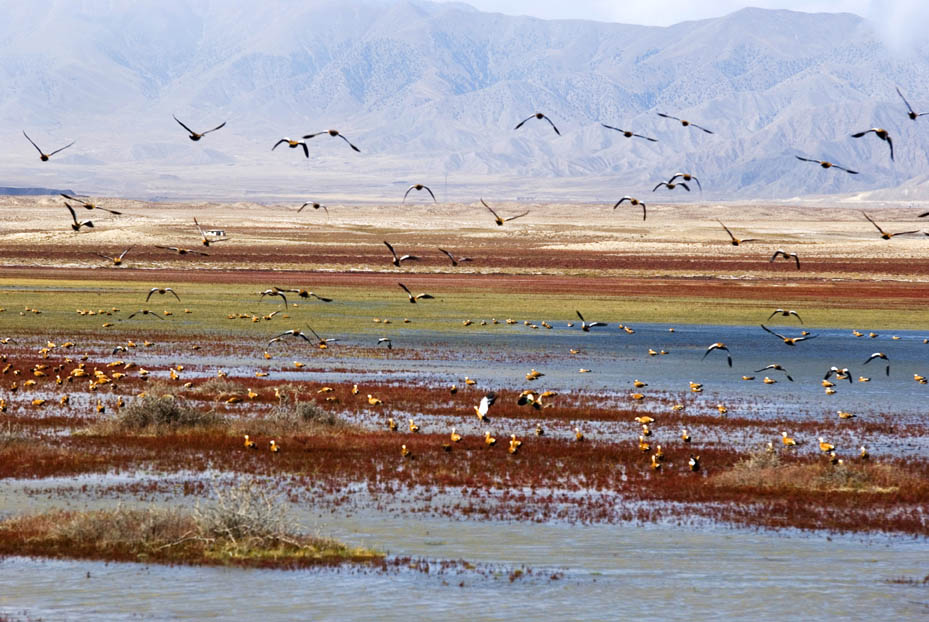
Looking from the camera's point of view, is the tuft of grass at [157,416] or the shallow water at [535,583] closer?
the shallow water at [535,583]

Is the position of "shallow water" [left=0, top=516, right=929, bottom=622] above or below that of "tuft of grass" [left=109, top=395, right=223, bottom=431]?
below

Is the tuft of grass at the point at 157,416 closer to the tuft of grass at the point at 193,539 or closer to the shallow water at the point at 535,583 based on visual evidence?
the tuft of grass at the point at 193,539

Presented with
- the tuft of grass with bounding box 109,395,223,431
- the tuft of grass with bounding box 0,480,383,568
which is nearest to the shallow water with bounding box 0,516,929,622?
the tuft of grass with bounding box 0,480,383,568

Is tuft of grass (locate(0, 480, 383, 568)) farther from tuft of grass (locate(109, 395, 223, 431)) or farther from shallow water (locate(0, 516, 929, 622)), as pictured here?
tuft of grass (locate(109, 395, 223, 431))

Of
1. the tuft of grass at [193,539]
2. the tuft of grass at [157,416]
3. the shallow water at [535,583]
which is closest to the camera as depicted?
the shallow water at [535,583]

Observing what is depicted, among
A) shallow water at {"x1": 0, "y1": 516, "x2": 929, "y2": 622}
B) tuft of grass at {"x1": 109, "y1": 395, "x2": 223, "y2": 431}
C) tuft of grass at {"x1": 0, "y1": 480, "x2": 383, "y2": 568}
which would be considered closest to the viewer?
shallow water at {"x1": 0, "y1": 516, "x2": 929, "y2": 622}

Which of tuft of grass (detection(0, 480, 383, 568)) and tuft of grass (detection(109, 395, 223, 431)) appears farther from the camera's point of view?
tuft of grass (detection(109, 395, 223, 431))

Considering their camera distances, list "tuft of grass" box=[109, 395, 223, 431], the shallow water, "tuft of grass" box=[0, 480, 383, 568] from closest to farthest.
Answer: the shallow water < "tuft of grass" box=[0, 480, 383, 568] < "tuft of grass" box=[109, 395, 223, 431]

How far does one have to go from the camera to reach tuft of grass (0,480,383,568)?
1734 cm

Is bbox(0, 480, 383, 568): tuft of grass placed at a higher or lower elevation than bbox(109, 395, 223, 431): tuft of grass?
lower

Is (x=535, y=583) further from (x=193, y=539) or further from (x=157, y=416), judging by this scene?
(x=157, y=416)

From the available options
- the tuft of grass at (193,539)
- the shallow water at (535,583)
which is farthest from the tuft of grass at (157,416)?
the shallow water at (535,583)

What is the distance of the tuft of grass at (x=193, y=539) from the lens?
17344 millimetres

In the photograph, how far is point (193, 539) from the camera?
17797 millimetres
